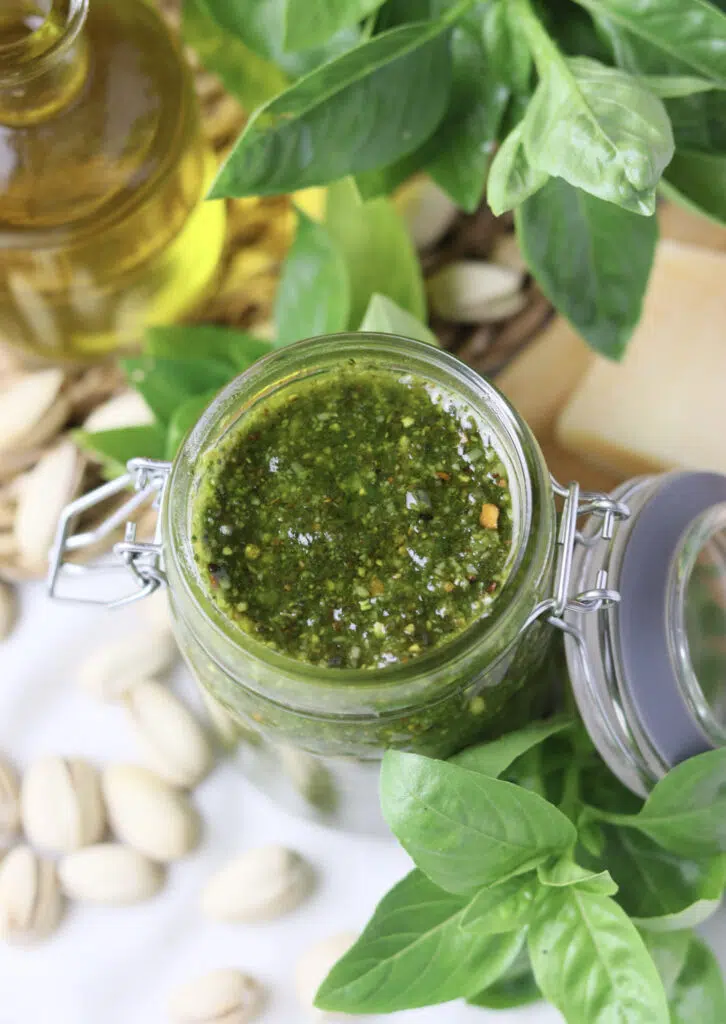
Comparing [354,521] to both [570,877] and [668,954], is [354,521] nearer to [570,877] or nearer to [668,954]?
[570,877]

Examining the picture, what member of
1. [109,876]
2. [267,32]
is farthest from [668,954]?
[267,32]

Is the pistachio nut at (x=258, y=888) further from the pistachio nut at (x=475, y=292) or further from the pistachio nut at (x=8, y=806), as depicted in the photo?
the pistachio nut at (x=475, y=292)

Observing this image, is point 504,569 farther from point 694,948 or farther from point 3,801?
point 3,801

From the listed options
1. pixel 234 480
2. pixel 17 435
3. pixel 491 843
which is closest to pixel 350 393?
pixel 234 480

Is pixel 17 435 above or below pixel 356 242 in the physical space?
below

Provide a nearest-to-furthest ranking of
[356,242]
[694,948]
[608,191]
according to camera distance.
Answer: [608,191] → [694,948] → [356,242]

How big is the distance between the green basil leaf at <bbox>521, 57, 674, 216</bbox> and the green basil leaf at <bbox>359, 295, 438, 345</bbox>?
0.16m

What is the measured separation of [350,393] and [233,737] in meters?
0.24

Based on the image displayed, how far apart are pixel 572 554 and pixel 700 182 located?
0.28 m

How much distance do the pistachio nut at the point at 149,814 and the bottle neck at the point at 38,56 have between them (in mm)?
433

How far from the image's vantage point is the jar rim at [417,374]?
0.51 meters

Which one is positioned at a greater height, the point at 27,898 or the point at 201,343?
the point at 201,343

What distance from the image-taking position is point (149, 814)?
768mm

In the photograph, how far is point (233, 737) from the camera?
2.29ft
